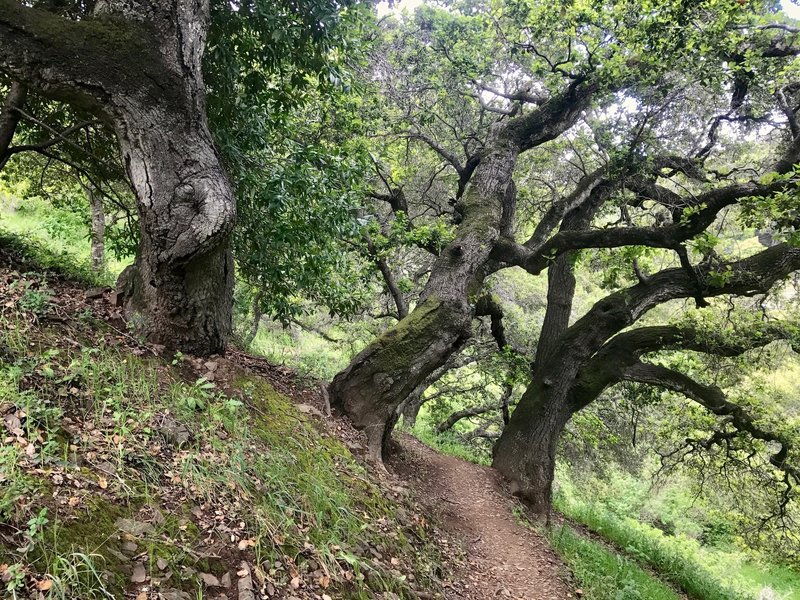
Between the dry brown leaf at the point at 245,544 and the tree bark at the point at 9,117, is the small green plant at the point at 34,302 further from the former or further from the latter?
the dry brown leaf at the point at 245,544

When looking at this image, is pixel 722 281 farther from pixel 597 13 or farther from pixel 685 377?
pixel 597 13

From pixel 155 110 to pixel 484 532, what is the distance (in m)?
5.92

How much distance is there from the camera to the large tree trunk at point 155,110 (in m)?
3.61

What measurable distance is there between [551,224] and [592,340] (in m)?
2.22

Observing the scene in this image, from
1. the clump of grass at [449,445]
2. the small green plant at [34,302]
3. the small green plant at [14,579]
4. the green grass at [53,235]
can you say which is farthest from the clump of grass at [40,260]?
the clump of grass at [449,445]

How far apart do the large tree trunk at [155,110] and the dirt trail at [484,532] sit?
11.5 feet

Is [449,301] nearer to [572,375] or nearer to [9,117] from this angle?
[572,375]

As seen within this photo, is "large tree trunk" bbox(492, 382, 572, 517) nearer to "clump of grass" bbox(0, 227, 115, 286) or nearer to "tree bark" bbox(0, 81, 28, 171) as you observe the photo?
"clump of grass" bbox(0, 227, 115, 286)

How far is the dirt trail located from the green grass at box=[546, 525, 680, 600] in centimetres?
25

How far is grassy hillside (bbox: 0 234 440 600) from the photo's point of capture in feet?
6.95

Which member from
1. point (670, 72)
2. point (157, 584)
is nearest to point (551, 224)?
point (670, 72)

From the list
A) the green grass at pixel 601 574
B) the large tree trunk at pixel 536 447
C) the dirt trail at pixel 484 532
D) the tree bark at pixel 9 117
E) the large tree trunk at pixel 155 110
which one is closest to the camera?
the large tree trunk at pixel 155 110

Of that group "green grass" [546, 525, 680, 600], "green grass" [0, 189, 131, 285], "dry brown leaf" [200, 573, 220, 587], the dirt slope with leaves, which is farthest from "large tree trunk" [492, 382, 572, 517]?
"dry brown leaf" [200, 573, 220, 587]

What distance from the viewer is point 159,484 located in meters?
2.72
